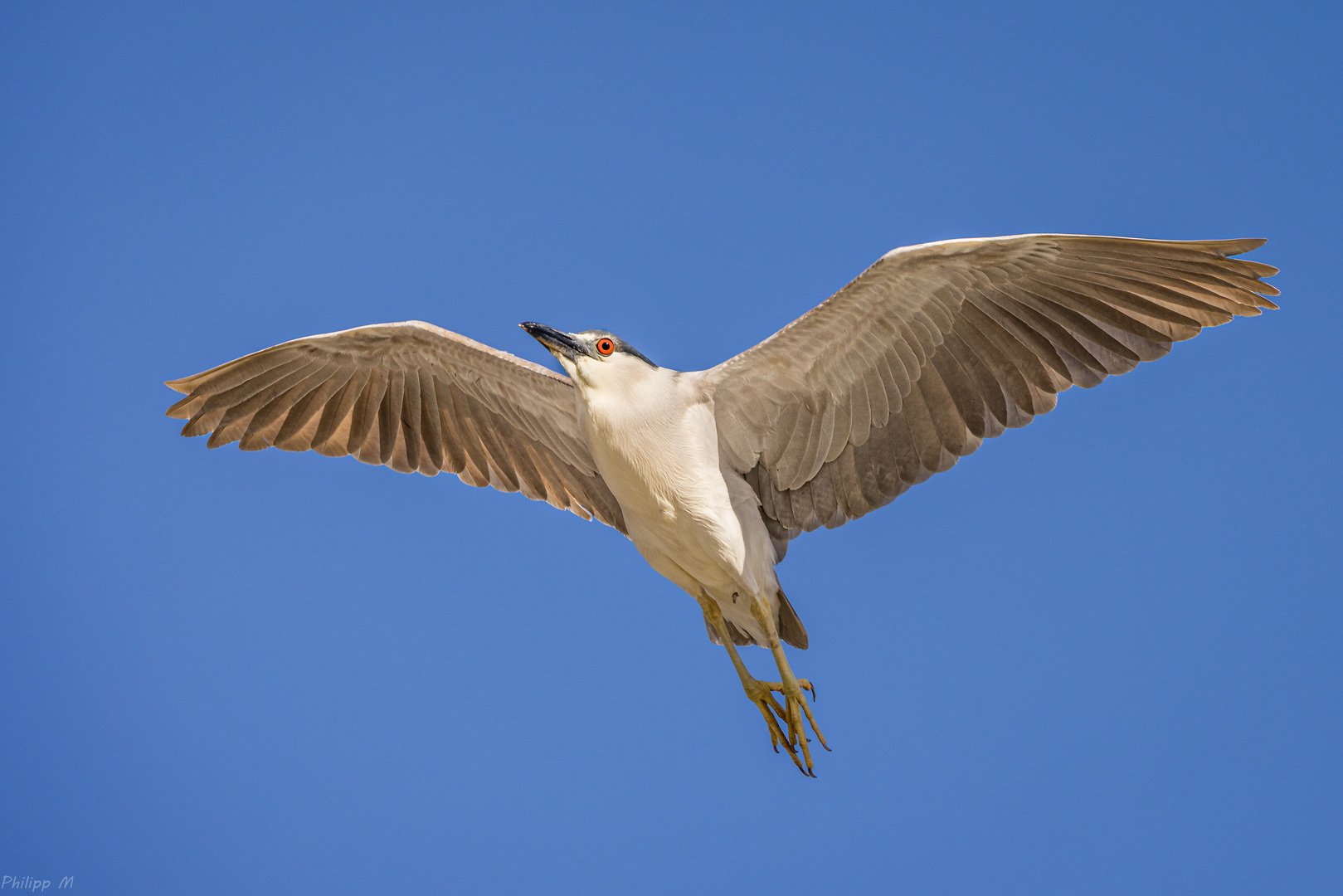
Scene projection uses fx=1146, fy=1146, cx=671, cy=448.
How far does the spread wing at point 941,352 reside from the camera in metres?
6.68

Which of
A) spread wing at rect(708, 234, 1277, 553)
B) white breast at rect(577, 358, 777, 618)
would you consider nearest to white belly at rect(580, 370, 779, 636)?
white breast at rect(577, 358, 777, 618)

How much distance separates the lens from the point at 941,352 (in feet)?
23.7

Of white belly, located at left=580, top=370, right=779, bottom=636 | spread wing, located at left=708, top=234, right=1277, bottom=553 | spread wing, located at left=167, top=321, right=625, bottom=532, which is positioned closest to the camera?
spread wing, located at left=708, top=234, right=1277, bottom=553

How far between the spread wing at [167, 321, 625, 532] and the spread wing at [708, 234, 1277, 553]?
140 cm

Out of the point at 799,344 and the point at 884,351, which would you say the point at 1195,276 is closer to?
the point at 884,351

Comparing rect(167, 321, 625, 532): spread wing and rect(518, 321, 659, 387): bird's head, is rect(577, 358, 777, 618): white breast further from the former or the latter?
rect(167, 321, 625, 532): spread wing

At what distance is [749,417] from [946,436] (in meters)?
1.27

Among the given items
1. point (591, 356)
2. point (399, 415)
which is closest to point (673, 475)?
point (591, 356)

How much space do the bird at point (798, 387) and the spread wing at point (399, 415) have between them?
0.8 inches

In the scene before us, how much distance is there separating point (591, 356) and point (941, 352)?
2.20 metres

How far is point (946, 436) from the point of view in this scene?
7238 mm

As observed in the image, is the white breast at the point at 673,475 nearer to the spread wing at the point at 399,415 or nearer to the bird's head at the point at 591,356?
the bird's head at the point at 591,356

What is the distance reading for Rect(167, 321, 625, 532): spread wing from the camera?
8188 millimetres

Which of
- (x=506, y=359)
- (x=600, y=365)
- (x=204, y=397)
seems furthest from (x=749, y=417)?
(x=204, y=397)
